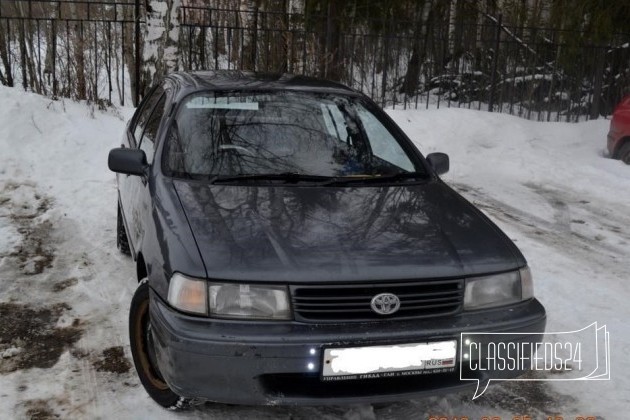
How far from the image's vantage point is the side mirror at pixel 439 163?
4059 millimetres

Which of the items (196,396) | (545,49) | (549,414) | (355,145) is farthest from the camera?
(545,49)

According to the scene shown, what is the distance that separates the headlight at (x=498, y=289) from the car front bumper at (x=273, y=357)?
0.14 metres

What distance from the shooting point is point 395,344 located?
2.67m

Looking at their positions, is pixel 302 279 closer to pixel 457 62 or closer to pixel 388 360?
pixel 388 360

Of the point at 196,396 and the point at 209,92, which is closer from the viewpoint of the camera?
the point at 196,396

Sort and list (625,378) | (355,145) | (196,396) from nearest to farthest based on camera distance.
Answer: (196,396), (625,378), (355,145)

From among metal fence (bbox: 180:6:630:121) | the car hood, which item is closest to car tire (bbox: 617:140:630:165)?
metal fence (bbox: 180:6:630:121)

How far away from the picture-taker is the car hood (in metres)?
2.70

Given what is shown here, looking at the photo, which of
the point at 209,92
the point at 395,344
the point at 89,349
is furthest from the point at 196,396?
the point at 209,92

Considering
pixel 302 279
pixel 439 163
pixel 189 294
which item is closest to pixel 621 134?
pixel 439 163

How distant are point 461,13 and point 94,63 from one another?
778cm

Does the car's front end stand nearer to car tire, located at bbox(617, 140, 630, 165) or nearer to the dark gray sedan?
the dark gray sedan

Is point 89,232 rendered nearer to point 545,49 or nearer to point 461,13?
point 545,49

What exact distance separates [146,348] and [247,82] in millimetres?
1832
